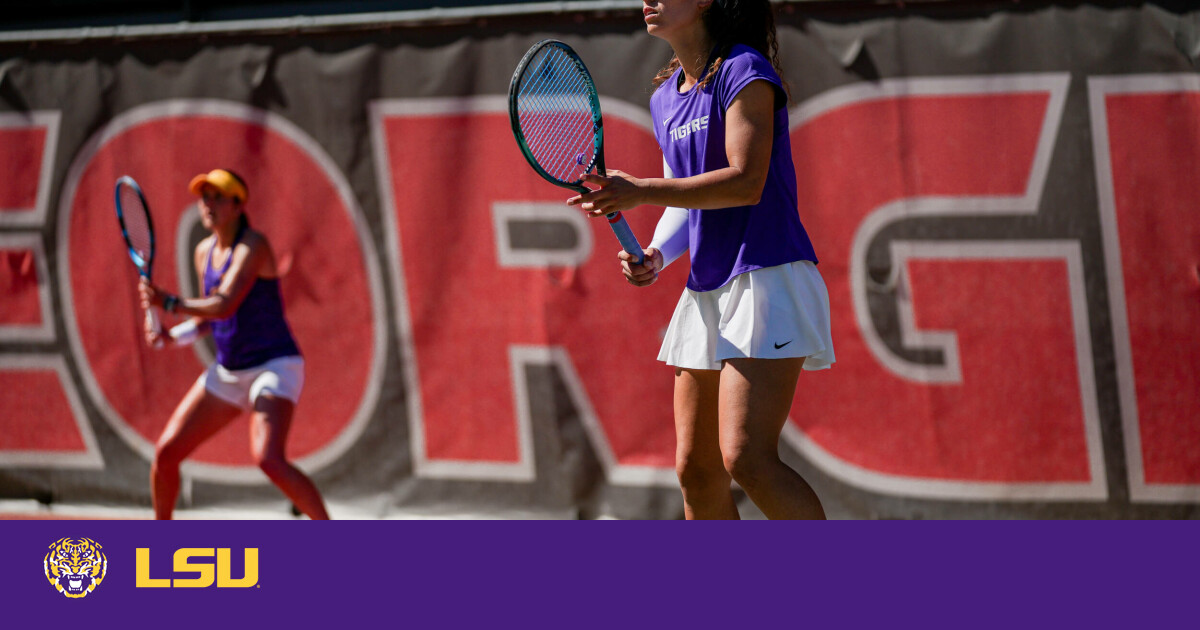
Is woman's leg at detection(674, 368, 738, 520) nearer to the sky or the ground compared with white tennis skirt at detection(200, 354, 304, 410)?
nearer to the ground

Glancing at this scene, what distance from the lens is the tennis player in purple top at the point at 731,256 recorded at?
2.42 meters

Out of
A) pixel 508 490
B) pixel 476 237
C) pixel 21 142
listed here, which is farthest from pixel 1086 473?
pixel 21 142

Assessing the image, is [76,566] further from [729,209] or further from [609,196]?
[729,209]

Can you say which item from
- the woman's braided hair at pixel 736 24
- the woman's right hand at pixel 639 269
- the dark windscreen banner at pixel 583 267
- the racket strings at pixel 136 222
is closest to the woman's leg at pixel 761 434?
the woman's right hand at pixel 639 269

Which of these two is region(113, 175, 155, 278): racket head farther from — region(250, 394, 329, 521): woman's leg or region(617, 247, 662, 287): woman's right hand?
region(617, 247, 662, 287): woman's right hand

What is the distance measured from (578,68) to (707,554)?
1.25 m

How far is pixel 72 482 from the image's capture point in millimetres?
5617

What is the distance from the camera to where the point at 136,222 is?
15.7 feet

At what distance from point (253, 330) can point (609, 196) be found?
250 cm

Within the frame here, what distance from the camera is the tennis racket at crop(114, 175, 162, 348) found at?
4566 millimetres

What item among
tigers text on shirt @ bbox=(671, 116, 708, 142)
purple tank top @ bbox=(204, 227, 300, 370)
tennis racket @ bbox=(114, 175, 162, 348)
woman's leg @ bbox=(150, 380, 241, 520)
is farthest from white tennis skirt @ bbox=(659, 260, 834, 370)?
tennis racket @ bbox=(114, 175, 162, 348)

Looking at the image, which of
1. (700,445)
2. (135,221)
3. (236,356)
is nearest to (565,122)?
(700,445)

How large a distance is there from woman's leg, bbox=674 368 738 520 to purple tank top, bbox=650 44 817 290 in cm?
25

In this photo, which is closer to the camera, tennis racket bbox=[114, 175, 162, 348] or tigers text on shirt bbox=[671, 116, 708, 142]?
tigers text on shirt bbox=[671, 116, 708, 142]
